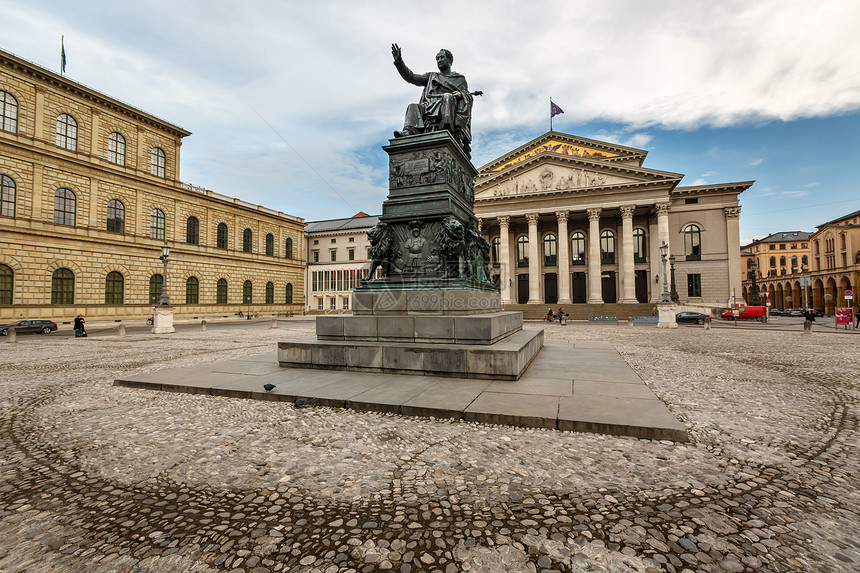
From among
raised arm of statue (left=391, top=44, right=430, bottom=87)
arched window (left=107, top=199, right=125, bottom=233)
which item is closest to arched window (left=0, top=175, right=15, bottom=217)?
arched window (left=107, top=199, right=125, bottom=233)

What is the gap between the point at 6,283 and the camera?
28781 millimetres

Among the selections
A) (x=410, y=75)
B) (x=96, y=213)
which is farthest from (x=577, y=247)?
(x=96, y=213)

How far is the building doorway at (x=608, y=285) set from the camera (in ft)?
157

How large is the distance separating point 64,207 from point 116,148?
800 centimetres

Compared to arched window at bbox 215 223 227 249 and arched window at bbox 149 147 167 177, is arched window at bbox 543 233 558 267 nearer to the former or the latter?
arched window at bbox 215 223 227 249

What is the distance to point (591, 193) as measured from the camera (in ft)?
145

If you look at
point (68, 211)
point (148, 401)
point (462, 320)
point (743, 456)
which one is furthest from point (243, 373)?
point (68, 211)

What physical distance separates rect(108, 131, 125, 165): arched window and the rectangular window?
64917 millimetres

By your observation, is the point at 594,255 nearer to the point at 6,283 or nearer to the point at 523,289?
the point at 523,289

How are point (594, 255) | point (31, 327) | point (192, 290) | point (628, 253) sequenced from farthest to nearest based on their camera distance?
point (594, 255)
point (192, 290)
point (628, 253)
point (31, 327)

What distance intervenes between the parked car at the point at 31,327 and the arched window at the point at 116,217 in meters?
11.4

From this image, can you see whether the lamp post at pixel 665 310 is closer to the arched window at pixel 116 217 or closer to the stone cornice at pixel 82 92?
the arched window at pixel 116 217

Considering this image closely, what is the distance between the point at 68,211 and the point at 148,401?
3899 cm

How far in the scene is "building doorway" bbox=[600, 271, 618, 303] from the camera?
157 ft
